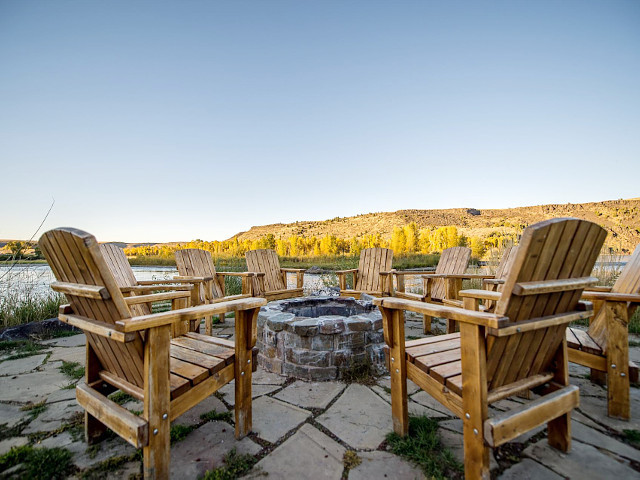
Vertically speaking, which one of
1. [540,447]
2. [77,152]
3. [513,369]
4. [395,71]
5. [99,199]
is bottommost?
[540,447]

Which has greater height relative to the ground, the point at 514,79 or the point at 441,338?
the point at 514,79

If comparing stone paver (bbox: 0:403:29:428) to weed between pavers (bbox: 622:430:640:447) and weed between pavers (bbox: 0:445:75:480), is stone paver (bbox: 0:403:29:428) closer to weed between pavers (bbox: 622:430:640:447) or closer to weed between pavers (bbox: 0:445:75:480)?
weed between pavers (bbox: 0:445:75:480)

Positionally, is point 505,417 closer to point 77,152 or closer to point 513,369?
point 513,369

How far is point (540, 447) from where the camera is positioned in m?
1.38

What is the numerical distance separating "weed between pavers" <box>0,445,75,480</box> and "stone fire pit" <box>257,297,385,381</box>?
4.54 ft

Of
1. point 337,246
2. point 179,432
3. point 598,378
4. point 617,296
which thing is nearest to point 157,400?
point 179,432

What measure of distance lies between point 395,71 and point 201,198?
422 inches

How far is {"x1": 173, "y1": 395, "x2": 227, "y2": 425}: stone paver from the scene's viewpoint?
5.51 ft

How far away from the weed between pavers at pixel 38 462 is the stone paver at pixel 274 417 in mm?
894

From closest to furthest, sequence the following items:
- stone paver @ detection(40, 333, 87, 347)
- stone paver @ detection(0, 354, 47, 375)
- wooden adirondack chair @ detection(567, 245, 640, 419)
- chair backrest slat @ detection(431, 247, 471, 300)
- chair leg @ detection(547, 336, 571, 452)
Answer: chair leg @ detection(547, 336, 571, 452) → wooden adirondack chair @ detection(567, 245, 640, 419) → stone paver @ detection(0, 354, 47, 375) → stone paver @ detection(40, 333, 87, 347) → chair backrest slat @ detection(431, 247, 471, 300)

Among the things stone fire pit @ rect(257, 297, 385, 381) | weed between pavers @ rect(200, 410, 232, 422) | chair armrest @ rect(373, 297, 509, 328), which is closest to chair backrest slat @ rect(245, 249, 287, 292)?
stone fire pit @ rect(257, 297, 385, 381)

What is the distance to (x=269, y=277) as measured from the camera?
448 centimetres

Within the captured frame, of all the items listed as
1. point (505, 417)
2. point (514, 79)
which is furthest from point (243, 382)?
point (514, 79)

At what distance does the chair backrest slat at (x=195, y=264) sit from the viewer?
3928mm
